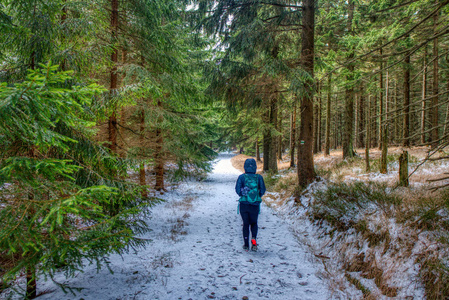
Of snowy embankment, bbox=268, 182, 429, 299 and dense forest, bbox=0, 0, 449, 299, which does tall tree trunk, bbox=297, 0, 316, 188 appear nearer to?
dense forest, bbox=0, 0, 449, 299

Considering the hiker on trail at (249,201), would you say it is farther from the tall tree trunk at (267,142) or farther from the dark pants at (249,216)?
the tall tree trunk at (267,142)

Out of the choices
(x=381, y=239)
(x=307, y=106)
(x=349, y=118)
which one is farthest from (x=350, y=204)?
(x=349, y=118)

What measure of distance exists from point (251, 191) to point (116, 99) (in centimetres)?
373

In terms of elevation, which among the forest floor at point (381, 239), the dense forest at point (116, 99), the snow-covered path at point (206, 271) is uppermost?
the dense forest at point (116, 99)

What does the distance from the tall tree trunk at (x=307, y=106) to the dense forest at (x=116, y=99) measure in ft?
0.13

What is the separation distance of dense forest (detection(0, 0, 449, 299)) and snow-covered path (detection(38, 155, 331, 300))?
464 millimetres

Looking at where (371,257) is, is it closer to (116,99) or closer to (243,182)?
(243,182)

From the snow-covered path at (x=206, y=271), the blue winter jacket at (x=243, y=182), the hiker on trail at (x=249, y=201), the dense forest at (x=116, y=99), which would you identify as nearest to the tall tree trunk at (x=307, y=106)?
the dense forest at (x=116, y=99)

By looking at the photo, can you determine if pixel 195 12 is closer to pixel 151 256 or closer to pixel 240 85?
pixel 240 85

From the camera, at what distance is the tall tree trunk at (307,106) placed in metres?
8.16

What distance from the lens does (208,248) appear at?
4.92 m

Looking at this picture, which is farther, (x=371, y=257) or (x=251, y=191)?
(x=251, y=191)

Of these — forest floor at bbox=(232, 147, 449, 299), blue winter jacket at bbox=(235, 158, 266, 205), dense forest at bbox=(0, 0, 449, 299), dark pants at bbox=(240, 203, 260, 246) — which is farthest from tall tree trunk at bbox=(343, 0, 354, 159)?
dark pants at bbox=(240, 203, 260, 246)

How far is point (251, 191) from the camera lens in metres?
4.91
